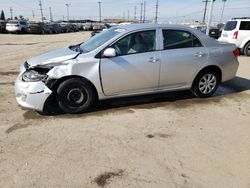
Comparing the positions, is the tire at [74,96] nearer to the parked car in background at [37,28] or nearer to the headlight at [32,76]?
the headlight at [32,76]

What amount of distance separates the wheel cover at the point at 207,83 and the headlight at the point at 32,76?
10.9ft

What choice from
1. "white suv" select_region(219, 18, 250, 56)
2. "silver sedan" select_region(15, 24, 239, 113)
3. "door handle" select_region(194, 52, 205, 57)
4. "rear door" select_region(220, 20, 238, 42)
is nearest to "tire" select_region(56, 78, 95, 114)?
"silver sedan" select_region(15, 24, 239, 113)

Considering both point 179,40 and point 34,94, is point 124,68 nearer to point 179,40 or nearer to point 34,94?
point 179,40

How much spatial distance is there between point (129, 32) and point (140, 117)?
5.32ft

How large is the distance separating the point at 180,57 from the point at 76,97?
7.24 ft

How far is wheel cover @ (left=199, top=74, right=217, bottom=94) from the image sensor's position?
5.73m

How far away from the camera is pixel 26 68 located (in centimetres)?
468

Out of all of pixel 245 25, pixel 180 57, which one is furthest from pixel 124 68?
pixel 245 25

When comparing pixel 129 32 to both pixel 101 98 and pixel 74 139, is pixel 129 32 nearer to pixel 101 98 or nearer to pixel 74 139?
pixel 101 98

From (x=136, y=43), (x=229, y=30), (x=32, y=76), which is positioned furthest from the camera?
(x=229, y=30)

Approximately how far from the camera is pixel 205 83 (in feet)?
18.9

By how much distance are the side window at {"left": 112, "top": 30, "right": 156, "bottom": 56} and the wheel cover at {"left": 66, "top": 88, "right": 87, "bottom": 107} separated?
98 cm

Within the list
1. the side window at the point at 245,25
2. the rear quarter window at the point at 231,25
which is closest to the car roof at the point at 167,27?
the side window at the point at 245,25

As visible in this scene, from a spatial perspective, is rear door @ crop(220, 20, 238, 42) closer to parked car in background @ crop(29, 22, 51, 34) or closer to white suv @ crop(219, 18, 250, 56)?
white suv @ crop(219, 18, 250, 56)
